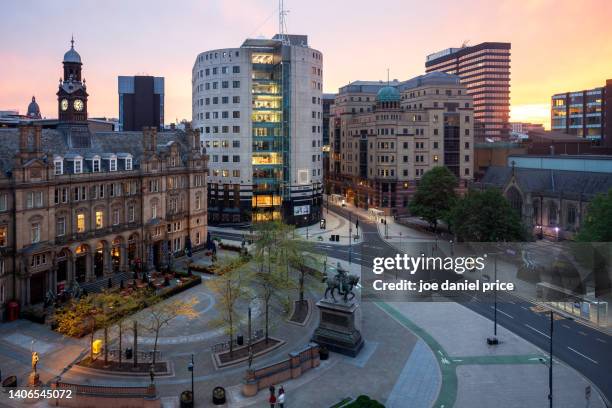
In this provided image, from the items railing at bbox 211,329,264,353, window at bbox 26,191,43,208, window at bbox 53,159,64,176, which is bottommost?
railing at bbox 211,329,264,353

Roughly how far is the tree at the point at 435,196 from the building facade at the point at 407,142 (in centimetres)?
2813

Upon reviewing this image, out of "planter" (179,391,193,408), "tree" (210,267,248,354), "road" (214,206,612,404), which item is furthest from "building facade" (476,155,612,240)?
"planter" (179,391,193,408)

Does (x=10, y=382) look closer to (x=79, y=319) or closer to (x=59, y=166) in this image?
Result: (x=79, y=319)

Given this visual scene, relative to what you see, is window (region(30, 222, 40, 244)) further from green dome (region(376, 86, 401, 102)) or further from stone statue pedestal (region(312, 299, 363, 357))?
green dome (region(376, 86, 401, 102))

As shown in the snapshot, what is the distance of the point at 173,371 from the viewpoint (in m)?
44.5

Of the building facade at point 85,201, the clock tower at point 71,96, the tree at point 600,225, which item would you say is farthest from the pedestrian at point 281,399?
the clock tower at point 71,96

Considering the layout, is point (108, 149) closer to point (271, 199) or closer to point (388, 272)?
point (388, 272)

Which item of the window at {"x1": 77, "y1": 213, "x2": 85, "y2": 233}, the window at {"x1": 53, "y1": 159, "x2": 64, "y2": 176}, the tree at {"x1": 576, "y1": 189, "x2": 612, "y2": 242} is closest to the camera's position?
the window at {"x1": 53, "y1": 159, "x2": 64, "y2": 176}

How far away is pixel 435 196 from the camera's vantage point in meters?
110

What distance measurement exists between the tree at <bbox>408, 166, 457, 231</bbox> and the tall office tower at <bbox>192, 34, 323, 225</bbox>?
29.3 metres

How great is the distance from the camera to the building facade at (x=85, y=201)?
192 feet

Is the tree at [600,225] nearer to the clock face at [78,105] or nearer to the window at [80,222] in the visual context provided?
the window at [80,222]

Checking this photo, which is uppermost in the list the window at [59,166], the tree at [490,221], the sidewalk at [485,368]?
the window at [59,166]

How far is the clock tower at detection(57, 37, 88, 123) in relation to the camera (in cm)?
7412
